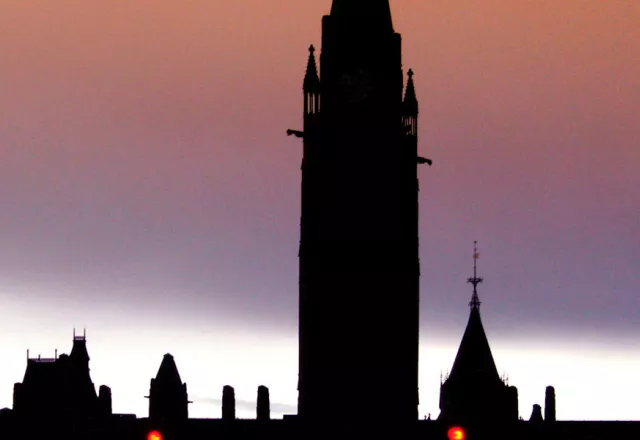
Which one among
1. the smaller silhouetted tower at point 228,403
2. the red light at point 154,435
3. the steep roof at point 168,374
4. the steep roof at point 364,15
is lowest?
the red light at point 154,435

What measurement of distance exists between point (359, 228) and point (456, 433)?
70.5 m

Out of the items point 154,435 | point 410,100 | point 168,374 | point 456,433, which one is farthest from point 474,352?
point 456,433

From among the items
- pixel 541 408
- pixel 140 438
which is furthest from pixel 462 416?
pixel 541 408

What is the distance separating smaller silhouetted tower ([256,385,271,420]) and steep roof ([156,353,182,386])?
15.2 ft

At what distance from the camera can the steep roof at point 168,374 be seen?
109188 millimetres

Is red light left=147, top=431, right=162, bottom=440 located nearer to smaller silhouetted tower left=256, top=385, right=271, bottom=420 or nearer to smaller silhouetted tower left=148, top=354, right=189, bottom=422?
smaller silhouetted tower left=148, top=354, right=189, bottom=422

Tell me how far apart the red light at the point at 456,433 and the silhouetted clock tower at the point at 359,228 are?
64836 mm

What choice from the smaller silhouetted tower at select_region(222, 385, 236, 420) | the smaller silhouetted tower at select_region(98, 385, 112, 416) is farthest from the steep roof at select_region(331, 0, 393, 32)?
the smaller silhouetted tower at select_region(98, 385, 112, 416)

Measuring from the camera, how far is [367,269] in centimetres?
11725

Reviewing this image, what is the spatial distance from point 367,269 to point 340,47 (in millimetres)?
14335

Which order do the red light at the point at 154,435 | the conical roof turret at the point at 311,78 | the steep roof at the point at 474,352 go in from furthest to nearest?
the steep roof at the point at 474,352 < the conical roof turret at the point at 311,78 < the red light at the point at 154,435

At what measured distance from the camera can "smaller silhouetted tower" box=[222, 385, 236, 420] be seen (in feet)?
361

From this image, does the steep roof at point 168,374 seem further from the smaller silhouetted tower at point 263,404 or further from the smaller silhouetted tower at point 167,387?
the smaller silhouetted tower at point 263,404

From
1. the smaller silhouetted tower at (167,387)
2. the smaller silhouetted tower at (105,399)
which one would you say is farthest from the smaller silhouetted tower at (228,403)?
the smaller silhouetted tower at (105,399)
